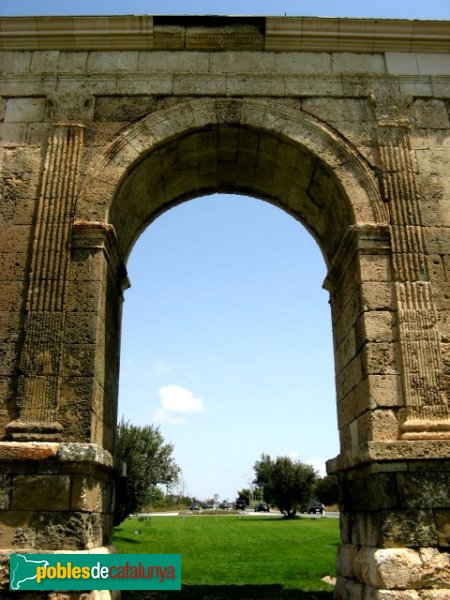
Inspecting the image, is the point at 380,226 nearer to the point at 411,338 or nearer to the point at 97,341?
the point at 411,338

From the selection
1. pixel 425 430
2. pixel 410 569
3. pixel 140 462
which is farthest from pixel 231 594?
pixel 140 462

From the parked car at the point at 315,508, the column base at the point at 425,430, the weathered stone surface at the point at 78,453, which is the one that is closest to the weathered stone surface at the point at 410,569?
the column base at the point at 425,430

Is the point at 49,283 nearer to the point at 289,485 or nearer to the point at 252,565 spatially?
the point at 252,565

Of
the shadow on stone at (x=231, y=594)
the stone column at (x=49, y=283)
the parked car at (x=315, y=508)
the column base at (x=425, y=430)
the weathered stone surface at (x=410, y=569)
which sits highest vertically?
the stone column at (x=49, y=283)

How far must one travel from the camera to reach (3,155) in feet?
24.1

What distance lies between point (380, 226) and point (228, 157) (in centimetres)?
262

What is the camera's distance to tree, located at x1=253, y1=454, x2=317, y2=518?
1379 inches

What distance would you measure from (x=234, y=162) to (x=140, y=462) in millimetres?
14033

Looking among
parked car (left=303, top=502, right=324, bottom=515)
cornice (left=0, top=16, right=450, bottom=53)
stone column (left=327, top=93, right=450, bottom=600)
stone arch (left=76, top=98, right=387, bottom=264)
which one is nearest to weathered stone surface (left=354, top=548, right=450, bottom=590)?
stone column (left=327, top=93, right=450, bottom=600)

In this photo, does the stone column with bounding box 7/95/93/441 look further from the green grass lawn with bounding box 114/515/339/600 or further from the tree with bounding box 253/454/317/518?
the tree with bounding box 253/454/317/518

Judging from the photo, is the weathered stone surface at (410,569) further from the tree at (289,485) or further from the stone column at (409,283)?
the tree at (289,485)

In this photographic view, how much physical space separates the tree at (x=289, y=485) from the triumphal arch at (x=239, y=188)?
95.6 feet

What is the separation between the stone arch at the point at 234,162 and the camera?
712 cm

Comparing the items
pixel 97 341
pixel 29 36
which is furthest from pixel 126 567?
pixel 29 36
